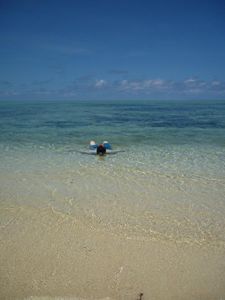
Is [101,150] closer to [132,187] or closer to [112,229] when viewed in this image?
[132,187]

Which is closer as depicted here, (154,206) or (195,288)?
(195,288)

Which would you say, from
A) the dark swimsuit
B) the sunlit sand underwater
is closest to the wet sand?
the sunlit sand underwater

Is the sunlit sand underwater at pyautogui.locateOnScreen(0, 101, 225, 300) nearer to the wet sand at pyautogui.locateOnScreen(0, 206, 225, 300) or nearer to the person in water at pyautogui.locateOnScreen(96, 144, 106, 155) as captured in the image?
the wet sand at pyautogui.locateOnScreen(0, 206, 225, 300)

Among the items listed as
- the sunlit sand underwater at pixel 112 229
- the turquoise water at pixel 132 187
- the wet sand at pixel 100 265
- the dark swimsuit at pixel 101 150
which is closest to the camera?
the wet sand at pixel 100 265

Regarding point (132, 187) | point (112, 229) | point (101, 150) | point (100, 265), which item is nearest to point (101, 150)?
point (101, 150)

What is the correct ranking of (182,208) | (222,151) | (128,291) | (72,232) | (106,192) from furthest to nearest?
(222,151) < (106,192) < (182,208) < (72,232) < (128,291)

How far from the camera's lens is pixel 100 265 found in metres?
5.33

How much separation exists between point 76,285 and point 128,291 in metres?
0.97

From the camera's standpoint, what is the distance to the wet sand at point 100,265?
4664 millimetres

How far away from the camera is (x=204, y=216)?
7566mm

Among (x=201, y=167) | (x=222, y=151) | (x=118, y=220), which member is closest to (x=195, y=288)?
(x=118, y=220)

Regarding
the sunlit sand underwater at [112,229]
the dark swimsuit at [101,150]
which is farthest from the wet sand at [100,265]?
the dark swimsuit at [101,150]

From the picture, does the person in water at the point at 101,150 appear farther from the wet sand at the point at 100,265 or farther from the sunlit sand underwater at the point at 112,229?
the wet sand at the point at 100,265

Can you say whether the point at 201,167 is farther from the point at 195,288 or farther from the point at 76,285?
the point at 76,285
